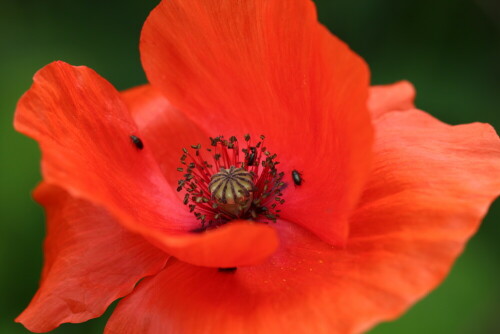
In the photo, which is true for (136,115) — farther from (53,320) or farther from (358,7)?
(358,7)

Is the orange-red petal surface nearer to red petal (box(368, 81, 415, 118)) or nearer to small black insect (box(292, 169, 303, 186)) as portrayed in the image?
small black insect (box(292, 169, 303, 186))

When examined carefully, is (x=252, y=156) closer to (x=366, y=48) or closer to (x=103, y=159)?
(x=103, y=159)

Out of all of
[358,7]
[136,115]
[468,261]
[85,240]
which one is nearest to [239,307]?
[85,240]

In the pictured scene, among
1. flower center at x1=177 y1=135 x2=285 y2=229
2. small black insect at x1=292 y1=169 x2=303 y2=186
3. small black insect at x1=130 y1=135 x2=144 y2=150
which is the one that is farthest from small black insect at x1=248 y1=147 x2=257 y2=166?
small black insect at x1=130 y1=135 x2=144 y2=150

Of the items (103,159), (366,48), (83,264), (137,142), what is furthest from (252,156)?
(366,48)

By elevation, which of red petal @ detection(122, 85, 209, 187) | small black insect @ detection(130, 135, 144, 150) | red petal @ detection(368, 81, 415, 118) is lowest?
red petal @ detection(368, 81, 415, 118)

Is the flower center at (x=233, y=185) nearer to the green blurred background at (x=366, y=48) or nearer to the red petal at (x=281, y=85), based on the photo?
the red petal at (x=281, y=85)

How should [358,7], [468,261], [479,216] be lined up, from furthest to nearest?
[358,7]
[468,261]
[479,216]
